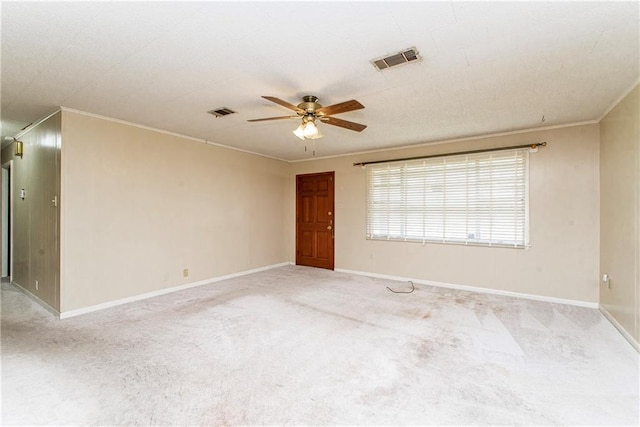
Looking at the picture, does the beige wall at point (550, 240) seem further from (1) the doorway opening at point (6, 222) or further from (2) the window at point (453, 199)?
(1) the doorway opening at point (6, 222)

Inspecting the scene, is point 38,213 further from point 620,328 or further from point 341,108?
point 620,328

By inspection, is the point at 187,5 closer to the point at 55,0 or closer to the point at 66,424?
the point at 55,0

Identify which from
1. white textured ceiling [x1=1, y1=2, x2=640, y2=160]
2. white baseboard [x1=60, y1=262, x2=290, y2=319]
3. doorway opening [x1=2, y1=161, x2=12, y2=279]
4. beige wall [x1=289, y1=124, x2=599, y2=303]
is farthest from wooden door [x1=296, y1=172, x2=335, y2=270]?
doorway opening [x1=2, y1=161, x2=12, y2=279]

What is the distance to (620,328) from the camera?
3035 millimetres

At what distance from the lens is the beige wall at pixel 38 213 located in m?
3.54

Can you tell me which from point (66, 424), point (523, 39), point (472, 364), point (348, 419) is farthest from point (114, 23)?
point (472, 364)

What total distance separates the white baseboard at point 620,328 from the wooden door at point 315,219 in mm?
4224

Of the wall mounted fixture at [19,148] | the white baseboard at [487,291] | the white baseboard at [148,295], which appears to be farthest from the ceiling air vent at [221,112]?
the white baseboard at [487,291]

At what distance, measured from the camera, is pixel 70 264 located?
3490 millimetres

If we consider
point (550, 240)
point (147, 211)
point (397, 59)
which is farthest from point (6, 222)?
→ point (550, 240)

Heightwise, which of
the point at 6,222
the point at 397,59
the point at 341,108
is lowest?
the point at 6,222

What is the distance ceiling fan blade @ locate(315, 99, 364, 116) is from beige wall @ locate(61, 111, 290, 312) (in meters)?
2.89

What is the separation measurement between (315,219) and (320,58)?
14.5 ft

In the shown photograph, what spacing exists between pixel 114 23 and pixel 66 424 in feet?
8.24
